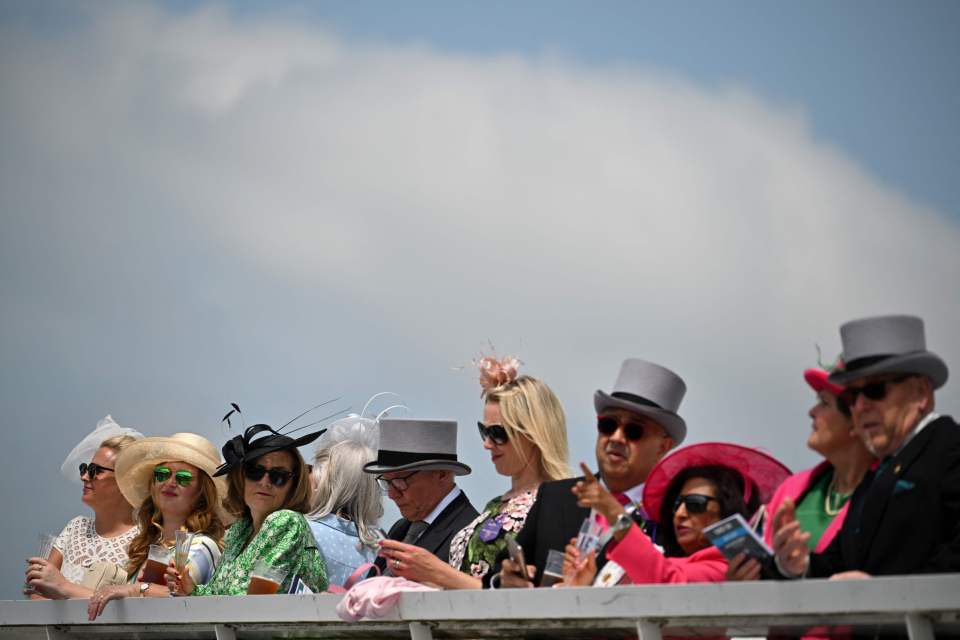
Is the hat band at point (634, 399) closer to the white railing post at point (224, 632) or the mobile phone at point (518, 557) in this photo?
the mobile phone at point (518, 557)

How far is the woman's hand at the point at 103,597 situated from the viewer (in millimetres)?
5945

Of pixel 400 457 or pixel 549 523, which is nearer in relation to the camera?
pixel 549 523

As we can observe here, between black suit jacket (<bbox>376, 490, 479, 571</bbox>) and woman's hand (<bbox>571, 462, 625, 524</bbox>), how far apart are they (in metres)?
2.00

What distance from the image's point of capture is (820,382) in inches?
178

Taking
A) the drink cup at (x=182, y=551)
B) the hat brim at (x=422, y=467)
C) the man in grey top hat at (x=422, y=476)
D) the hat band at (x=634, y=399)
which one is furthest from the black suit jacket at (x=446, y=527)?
the hat band at (x=634, y=399)

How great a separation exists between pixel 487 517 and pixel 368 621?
1.15 m

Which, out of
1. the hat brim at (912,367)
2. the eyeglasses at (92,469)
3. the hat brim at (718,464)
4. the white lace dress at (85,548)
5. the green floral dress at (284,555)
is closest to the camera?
the hat brim at (912,367)

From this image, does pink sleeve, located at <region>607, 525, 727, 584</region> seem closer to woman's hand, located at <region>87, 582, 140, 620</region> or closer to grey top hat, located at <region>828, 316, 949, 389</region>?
grey top hat, located at <region>828, 316, 949, 389</region>

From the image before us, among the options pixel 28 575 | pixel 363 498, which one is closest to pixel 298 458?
pixel 363 498

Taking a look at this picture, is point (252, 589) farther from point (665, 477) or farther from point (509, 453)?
point (665, 477)

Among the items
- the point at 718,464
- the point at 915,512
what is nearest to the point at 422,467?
the point at 718,464

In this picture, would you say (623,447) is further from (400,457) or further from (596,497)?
(400,457)

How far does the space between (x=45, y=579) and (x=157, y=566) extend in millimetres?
582

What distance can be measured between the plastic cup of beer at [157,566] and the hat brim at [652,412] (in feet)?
9.04
